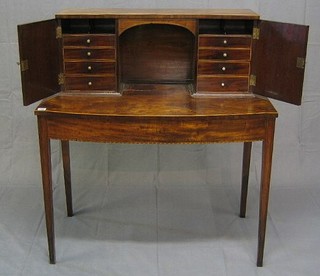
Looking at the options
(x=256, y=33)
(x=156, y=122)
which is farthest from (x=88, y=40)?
(x=256, y=33)

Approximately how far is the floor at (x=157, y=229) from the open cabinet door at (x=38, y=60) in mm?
745

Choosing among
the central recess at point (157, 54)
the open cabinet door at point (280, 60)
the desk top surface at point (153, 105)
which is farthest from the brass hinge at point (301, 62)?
the central recess at point (157, 54)

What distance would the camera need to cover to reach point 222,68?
2.33 metres

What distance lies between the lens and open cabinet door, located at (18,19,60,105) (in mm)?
2090

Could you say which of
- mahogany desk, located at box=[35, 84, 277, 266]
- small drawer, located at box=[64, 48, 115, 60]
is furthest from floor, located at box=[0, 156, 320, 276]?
small drawer, located at box=[64, 48, 115, 60]

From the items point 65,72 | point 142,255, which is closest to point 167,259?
point 142,255

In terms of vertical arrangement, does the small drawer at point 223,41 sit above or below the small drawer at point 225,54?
above

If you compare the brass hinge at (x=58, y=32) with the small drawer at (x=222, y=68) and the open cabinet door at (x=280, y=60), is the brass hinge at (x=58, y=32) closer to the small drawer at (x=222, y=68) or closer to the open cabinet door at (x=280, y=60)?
the small drawer at (x=222, y=68)

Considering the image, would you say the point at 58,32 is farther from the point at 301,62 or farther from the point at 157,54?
the point at 301,62

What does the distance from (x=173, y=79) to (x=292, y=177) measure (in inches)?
43.6

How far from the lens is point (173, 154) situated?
10.5 ft

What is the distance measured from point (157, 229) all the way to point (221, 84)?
2.67 feet

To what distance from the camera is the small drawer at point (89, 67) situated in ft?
7.67

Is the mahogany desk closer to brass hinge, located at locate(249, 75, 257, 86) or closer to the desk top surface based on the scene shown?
the desk top surface
